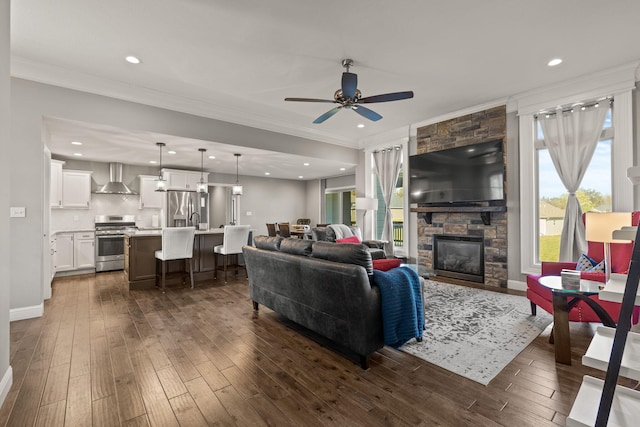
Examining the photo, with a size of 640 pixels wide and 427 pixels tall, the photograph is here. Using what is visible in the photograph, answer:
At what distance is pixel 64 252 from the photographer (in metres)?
5.87

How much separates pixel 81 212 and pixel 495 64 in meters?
8.20

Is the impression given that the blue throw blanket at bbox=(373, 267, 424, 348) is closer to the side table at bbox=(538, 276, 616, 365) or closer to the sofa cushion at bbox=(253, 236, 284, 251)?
the side table at bbox=(538, 276, 616, 365)

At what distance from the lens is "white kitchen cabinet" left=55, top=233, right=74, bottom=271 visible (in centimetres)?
580

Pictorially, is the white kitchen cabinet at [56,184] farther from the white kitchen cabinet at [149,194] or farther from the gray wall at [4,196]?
the gray wall at [4,196]

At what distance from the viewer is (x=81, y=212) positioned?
6.50m

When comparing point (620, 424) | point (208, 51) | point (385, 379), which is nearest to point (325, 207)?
point (208, 51)

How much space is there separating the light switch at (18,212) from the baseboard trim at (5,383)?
86.8 inches

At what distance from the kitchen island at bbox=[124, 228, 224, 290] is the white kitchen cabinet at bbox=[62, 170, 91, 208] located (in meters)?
2.29

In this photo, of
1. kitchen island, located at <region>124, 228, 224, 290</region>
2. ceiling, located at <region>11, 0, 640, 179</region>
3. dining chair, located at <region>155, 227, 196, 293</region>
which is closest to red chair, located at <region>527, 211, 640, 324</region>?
ceiling, located at <region>11, 0, 640, 179</region>

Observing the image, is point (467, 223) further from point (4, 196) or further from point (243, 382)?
point (4, 196)

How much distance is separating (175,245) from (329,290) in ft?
10.7

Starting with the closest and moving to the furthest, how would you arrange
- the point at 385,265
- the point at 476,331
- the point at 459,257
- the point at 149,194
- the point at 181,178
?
the point at 385,265
the point at 476,331
the point at 459,257
the point at 149,194
the point at 181,178

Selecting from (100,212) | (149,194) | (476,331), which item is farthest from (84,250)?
(476,331)

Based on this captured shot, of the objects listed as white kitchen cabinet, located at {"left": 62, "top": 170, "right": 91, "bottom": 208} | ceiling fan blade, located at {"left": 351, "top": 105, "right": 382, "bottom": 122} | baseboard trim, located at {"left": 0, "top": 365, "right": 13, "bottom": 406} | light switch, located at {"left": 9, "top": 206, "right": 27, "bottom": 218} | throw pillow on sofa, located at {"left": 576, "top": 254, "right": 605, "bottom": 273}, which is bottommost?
baseboard trim, located at {"left": 0, "top": 365, "right": 13, "bottom": 406}
